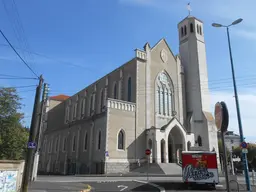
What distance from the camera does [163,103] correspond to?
129ft

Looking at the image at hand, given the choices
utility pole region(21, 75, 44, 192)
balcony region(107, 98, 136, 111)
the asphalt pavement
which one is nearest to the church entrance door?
balcony region(107, 98, 136, 111)

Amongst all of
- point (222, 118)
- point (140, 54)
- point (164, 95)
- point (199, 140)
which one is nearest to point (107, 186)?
point (222, 118)

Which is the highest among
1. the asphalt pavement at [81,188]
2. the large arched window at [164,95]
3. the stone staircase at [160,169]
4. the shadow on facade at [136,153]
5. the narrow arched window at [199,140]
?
the large arched window at [164,95]

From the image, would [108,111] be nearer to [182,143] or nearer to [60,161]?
[182,143]

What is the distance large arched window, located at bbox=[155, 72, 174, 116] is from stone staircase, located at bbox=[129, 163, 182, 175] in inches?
357

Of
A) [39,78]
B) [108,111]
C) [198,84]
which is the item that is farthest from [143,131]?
[39,78]

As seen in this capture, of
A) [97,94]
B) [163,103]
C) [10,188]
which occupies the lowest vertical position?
[10,188]

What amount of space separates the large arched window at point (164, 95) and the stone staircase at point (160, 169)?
906cm

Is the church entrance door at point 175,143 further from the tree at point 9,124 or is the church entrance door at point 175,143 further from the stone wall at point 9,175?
the stone wall at point 9,175

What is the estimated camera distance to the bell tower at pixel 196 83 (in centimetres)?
3891

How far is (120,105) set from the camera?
111 feet

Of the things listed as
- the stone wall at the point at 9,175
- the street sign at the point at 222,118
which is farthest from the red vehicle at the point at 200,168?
the stone wall at the point at 9,175

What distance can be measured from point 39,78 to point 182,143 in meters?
25.7

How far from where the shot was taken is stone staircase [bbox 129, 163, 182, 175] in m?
29.9
